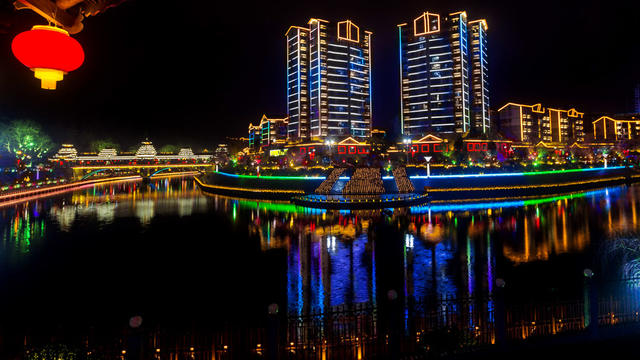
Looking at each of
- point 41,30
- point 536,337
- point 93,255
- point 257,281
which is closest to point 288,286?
point 257,281

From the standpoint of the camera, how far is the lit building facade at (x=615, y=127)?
11631 centimetres

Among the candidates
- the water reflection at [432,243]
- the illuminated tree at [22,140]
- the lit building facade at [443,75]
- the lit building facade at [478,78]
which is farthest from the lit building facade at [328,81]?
the water reflection at [432,243]

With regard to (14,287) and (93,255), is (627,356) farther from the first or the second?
(93,255)

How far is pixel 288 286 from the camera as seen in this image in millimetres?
10672

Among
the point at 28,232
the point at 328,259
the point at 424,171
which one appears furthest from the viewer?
the point at 424,171

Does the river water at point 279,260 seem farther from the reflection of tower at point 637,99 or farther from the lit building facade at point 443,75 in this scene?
the reflection of tower at point 637,99

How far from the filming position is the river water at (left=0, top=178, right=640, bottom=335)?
9352 mm

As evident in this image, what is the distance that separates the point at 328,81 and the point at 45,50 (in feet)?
296

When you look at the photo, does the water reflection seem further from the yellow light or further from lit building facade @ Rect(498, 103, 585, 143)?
lit building facade @ Rect(498, 103, 585, 143)

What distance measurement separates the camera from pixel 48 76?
4191 millimetres

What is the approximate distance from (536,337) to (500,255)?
26.5 ft

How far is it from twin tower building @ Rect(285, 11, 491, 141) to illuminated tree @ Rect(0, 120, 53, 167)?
2129 inches

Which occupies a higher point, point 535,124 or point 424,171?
point 535,124

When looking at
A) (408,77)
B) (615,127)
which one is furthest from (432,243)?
(615,127)
